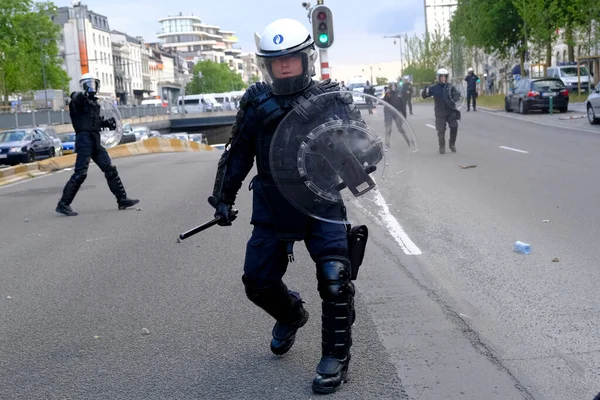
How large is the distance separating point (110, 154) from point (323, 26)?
11.3 meters

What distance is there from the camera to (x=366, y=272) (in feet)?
24.3

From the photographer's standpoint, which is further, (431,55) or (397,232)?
(431,55)

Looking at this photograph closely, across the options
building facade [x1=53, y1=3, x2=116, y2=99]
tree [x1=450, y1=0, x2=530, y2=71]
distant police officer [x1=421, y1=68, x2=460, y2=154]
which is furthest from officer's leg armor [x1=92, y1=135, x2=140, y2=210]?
building facade [x1=53, y1=3, x2=116, y2=99]

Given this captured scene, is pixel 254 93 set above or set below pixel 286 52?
below

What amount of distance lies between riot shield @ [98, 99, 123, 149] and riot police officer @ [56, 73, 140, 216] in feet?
0.29

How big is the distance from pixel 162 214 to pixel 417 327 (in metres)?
7.21

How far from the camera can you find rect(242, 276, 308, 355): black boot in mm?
4617

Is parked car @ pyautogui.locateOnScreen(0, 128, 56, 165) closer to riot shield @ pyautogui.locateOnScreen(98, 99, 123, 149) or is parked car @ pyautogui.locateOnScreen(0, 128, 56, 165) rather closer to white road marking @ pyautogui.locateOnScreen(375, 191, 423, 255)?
riot shield @ pyautogui.locateOnScreen(98, 99, 123, 149)

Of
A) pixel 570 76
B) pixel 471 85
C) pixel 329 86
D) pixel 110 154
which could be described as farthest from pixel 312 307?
pixel 570 76

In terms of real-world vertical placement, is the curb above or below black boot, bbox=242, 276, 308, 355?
below

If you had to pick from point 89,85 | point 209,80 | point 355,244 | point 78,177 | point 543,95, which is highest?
point 209,80

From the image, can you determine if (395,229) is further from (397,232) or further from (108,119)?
(108,119)

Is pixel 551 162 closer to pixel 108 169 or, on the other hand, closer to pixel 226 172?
pixel 108 169

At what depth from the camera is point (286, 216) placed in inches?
174
